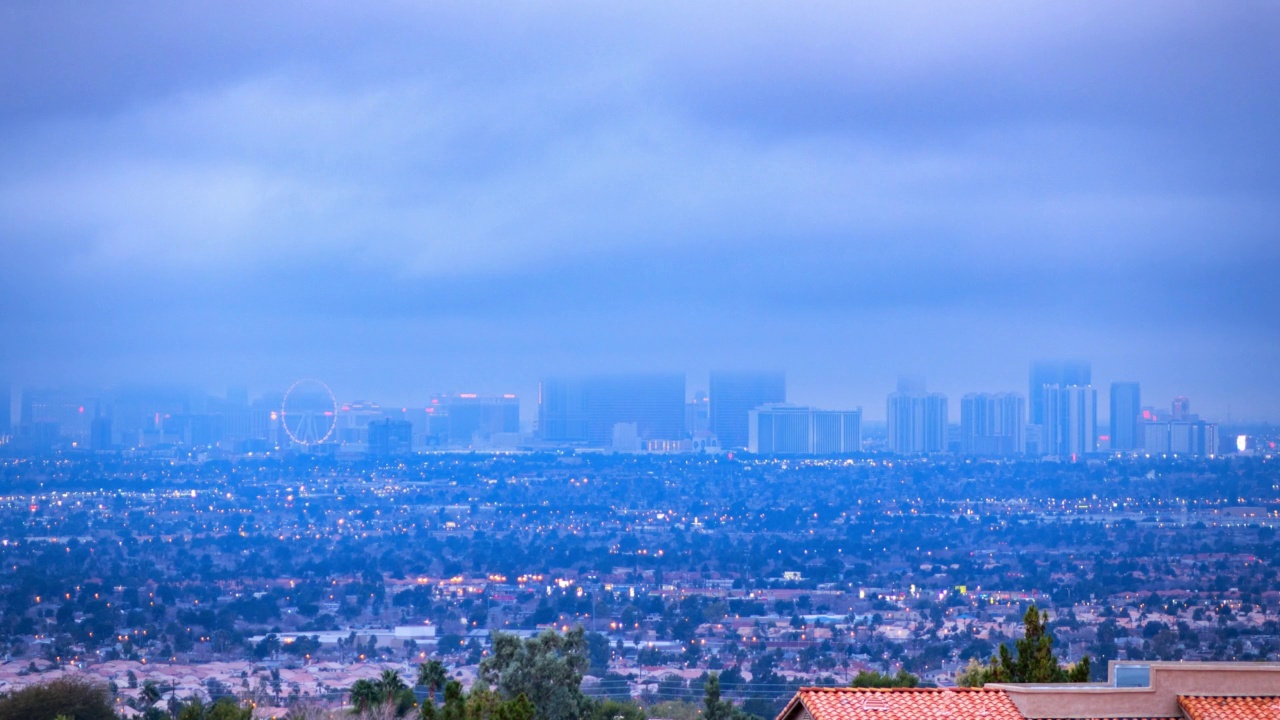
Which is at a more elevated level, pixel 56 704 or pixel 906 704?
pixel 906 704

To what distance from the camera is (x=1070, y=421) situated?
189750mm

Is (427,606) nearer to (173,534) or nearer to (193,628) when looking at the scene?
(193,628)

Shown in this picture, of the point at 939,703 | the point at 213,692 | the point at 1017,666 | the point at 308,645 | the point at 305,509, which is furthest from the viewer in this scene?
the point at 305,509

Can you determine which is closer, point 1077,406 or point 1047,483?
point 1047,483

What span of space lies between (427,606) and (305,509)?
195ft

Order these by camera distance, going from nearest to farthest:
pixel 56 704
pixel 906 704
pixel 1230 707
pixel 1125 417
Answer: pixel 906 704 → pixel 1230 707 → pixel 56 704 → pixel 1125 417

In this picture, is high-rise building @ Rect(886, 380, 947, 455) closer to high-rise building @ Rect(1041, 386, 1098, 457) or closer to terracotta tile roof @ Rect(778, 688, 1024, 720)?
high-rise building @ Rect(1041, 386, 1098, 457)

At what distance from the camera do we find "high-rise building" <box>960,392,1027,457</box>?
186m

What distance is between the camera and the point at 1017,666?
2161 centimetres

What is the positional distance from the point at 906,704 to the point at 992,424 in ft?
588

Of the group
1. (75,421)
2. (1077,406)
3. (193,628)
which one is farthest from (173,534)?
(1077,406)

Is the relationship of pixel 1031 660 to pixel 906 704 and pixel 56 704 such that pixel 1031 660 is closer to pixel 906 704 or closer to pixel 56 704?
pixel 906 704

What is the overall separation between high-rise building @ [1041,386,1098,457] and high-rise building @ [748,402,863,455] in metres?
22.1

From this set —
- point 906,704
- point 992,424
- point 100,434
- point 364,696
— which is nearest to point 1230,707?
point 906,704
